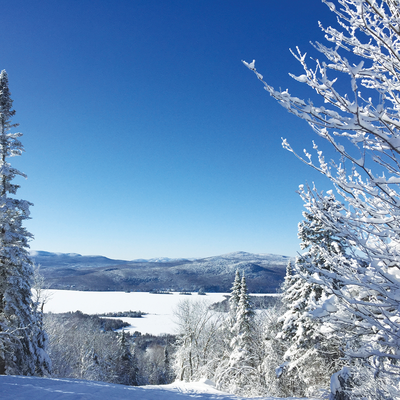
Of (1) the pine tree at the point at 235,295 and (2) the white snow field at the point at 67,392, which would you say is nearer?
(2) the white snow field at the point at 67,392

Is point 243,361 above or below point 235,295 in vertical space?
below

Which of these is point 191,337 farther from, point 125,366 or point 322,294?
point 125,366

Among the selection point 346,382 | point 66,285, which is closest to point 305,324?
point 346,382

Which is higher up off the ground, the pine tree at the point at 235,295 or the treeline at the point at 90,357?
the pine tree at the point at 235,295

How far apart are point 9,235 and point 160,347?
75.9 m

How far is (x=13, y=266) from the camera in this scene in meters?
11.5

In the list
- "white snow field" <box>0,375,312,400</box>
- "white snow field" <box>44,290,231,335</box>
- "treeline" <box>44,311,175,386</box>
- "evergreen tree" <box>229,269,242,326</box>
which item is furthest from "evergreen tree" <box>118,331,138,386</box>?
"white snow field" <box>44,290,231,335</box>

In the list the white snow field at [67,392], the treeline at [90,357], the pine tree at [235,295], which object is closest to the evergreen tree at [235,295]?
the pine tree at [235,295]

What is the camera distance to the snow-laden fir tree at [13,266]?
11.2m

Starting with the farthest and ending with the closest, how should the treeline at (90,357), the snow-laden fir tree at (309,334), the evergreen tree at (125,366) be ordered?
the evergreen tree at (125,366) < the treeline at (90,357) < the snow-laden fir tree at (309,334)

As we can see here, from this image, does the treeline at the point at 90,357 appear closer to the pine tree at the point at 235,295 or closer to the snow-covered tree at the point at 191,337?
the snow-covered tree at the point at 191,337

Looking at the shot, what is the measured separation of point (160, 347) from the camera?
75.3 meters

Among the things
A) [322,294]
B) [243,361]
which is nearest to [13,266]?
[322,294]

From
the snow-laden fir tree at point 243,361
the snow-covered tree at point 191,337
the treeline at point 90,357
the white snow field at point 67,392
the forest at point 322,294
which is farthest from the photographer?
the treeline at point 90,357
